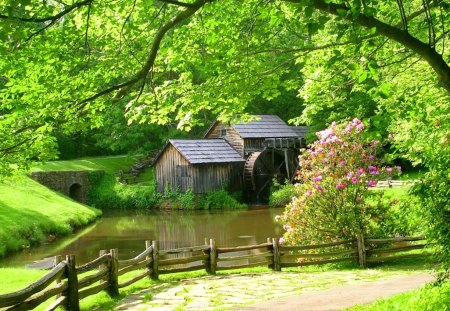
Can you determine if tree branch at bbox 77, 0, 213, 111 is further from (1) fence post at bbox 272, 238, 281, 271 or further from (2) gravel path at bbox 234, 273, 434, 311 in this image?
(1) fence post at bbox 272, 238, 281, 271

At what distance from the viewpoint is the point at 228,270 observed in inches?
567

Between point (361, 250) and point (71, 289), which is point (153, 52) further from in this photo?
point (361, 250)

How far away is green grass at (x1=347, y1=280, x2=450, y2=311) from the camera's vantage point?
260 inches

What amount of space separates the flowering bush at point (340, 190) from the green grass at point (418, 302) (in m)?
6.65

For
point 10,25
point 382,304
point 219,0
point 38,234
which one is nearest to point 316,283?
point 382,304

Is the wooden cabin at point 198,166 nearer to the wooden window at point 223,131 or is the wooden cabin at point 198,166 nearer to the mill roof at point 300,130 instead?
the wooden window at point 223,131

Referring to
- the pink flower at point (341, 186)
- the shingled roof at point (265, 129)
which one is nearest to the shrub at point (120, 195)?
the shingled roof at point (265, 129)

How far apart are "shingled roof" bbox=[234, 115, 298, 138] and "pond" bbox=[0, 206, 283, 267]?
633cm

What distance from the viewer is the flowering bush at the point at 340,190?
14508 mm

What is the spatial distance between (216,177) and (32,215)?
14852 mm

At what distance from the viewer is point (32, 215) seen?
25.0m

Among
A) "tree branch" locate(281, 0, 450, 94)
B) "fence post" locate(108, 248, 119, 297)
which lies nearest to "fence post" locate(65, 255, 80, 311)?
"fence post" locate(108, 248, 119, 297)

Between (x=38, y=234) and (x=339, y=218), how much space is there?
14.0 m

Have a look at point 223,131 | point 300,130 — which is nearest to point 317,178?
point 223,131
